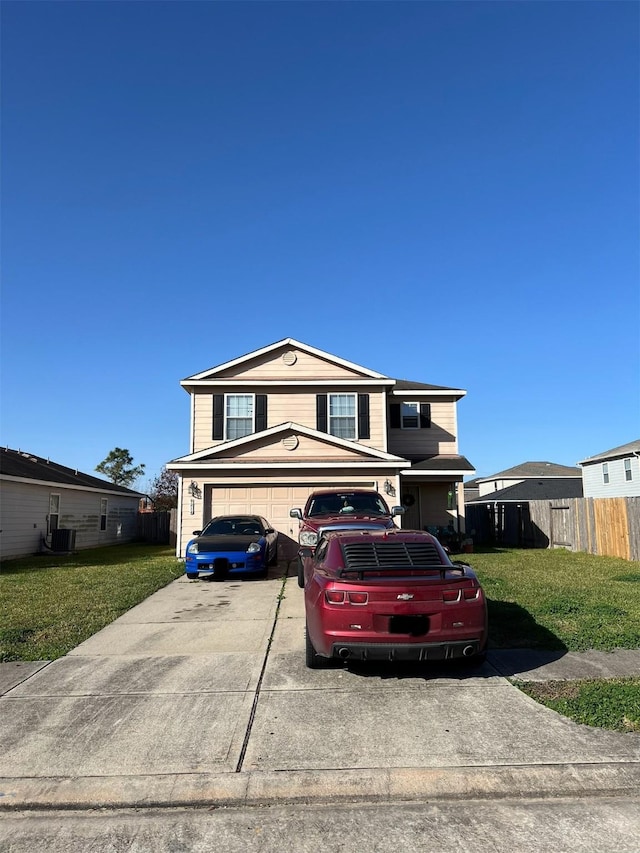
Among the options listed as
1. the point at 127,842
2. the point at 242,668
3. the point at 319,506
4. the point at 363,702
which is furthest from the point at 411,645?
the point at 319,506

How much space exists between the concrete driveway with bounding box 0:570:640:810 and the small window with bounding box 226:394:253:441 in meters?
13.2

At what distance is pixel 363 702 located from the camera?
495 centimetres

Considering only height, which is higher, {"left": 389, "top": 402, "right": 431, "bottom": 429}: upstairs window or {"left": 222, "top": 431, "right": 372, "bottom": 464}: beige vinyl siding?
{"left": 389, "top": 402, "right": 431, "bottom": 429}: upstairs window

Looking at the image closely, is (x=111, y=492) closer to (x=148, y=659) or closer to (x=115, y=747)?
(x=148, y=659)

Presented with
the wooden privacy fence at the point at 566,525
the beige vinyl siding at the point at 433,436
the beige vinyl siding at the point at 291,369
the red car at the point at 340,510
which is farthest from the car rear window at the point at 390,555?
the beige vinyl siding at the point at 433,436

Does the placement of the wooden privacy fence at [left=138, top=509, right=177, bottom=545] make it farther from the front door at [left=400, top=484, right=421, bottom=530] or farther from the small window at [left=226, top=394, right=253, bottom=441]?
the front door at [left=400, top=484, right=421, bottom=530]

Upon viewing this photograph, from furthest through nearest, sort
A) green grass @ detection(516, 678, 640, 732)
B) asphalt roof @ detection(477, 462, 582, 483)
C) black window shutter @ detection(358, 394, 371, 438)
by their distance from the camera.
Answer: asphalt roof @ detection(477, 462, 582, 483) < black window shutter @ detection(358, 394, 371, 438) < green grass @ detection(516, 678, 640, 732)

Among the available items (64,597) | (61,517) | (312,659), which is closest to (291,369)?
(61,517)

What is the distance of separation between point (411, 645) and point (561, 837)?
2.05m

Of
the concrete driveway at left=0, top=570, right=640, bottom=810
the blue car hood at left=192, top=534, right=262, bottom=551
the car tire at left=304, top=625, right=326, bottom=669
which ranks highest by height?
the blue car hood at left=192, top=534, right=262, bottom=551

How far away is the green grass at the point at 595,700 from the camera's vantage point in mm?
4465

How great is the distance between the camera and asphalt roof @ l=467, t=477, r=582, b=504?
3588 cm

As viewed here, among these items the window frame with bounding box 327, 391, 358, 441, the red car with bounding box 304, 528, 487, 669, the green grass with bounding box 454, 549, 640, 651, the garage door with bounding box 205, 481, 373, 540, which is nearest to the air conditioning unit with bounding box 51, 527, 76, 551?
the garage door with bounding box 205, 481, 373, 540

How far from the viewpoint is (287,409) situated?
65.1 feet
